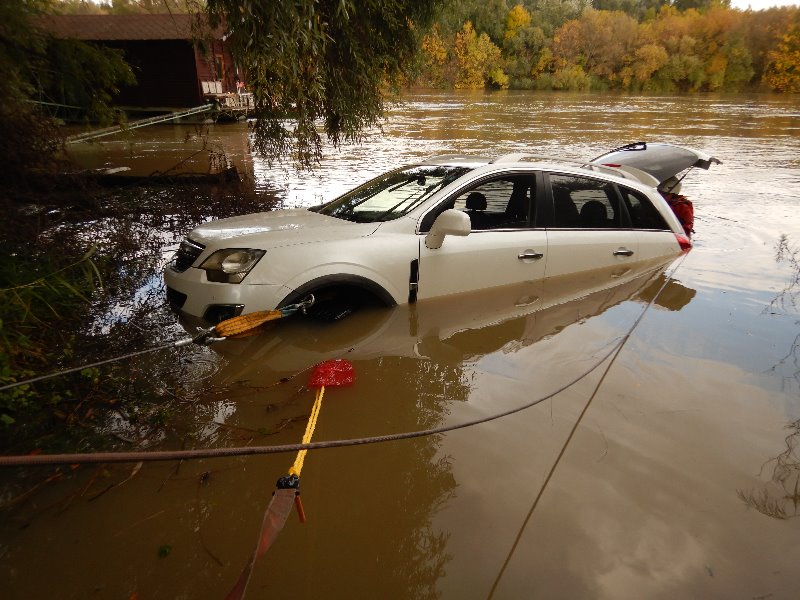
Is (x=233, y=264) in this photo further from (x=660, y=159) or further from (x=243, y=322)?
(x=660, y=159)

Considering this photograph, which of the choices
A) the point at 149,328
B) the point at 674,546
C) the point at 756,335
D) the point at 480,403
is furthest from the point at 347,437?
the point at 756,335

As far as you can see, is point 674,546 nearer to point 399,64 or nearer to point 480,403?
point 480,403

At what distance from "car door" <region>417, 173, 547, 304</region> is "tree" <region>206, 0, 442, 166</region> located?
7.65 ft

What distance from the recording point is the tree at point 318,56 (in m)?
4.76

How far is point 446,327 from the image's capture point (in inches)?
176

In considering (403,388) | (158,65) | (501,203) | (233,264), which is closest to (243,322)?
(233,264)

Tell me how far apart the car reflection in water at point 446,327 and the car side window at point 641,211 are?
0.58 metres

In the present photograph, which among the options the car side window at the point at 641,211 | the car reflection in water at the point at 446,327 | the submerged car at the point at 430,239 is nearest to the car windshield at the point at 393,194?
the submerged car at the point at 430,239

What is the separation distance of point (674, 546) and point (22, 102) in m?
8.88

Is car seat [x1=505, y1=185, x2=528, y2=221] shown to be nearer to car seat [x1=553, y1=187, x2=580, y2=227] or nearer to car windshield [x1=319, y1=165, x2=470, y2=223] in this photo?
car seat [x1=553, y1=187, x2=580, y2=227]

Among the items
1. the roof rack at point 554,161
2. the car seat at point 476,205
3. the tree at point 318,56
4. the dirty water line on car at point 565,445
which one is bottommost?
the dirty water line on car at point 565,445

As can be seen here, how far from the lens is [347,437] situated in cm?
302

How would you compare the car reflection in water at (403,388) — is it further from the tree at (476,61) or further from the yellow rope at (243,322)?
the tree at (476,61)

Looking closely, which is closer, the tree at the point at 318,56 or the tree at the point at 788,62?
the tree at the point at 318,56
